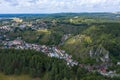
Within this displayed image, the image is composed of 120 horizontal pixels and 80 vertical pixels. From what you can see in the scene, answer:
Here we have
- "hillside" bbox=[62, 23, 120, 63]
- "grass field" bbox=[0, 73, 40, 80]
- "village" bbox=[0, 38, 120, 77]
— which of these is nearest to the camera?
"grass field" bbox=[0, 73, 40, 80]

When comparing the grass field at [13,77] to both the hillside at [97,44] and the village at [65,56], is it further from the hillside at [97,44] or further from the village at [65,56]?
the hillside at [97,44]

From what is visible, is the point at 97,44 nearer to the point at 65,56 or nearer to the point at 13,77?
the point at 65,56

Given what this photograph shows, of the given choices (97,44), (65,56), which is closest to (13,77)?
(65,56)

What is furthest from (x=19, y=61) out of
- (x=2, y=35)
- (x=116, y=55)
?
(x=2, y=35)

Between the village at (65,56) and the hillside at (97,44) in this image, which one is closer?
the village at (65,56)

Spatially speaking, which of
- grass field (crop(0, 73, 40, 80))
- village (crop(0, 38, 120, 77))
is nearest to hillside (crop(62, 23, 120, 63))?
village (crop(0, 38, 120, 77))

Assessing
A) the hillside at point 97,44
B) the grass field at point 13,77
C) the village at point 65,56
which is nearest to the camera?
the grass field at point 13,77

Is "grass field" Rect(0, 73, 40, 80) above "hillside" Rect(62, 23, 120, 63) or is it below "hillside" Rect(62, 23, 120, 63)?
above

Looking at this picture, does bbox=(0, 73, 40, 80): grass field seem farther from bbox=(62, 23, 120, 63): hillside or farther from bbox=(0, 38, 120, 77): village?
bbox=(62, 23, 120, 63): hillside

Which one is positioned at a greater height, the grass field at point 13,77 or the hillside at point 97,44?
the grass field at point 13,77

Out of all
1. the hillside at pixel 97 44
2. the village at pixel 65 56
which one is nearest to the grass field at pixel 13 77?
the village at pixel 65 56

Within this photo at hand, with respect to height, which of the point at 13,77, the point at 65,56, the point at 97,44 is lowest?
the point at 65,56
